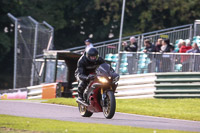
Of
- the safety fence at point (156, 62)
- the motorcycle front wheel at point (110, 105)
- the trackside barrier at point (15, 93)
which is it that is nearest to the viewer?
the motorcycle front wheel at point (110, 105)

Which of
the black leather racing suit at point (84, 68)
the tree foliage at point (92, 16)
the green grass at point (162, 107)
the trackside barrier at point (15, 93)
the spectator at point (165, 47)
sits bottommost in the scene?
the trackside barrier at point (15, 93)

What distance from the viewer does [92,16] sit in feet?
142

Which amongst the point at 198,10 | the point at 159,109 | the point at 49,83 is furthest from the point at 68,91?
the point at 198,10

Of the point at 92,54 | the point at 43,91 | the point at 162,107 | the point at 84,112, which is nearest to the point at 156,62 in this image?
the point at 162,107

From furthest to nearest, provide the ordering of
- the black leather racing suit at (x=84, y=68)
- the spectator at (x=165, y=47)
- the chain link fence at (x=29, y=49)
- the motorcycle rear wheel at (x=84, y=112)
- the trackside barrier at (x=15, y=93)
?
the chain link fence at (x=29, y=49) < the trackside barrier at (x=15, y=93) < the spectator at (x=165, y=47) < the motorcycle rear wheel at (x=84, y=112) < the black leather racing suit at (x=84, y=68)

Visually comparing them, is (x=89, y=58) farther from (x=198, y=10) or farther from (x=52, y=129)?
(x=198, y=10)

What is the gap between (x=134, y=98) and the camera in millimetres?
20891

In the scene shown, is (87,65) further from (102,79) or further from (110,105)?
(110,105)

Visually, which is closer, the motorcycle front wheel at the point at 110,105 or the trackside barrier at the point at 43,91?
the motorcycle front wheel at the point at 110,105

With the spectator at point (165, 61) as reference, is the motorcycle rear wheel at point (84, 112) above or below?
below

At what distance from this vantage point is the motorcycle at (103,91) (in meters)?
12.4

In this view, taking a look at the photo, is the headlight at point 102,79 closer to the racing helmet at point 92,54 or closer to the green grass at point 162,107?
the racing helmet at point 92,54

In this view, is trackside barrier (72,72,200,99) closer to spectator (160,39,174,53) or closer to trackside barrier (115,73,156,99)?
trackside barrier (115,73,156,99)

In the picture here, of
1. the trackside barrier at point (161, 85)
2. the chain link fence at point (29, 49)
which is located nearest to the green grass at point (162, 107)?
the trackside barrier at point (161, 85)
